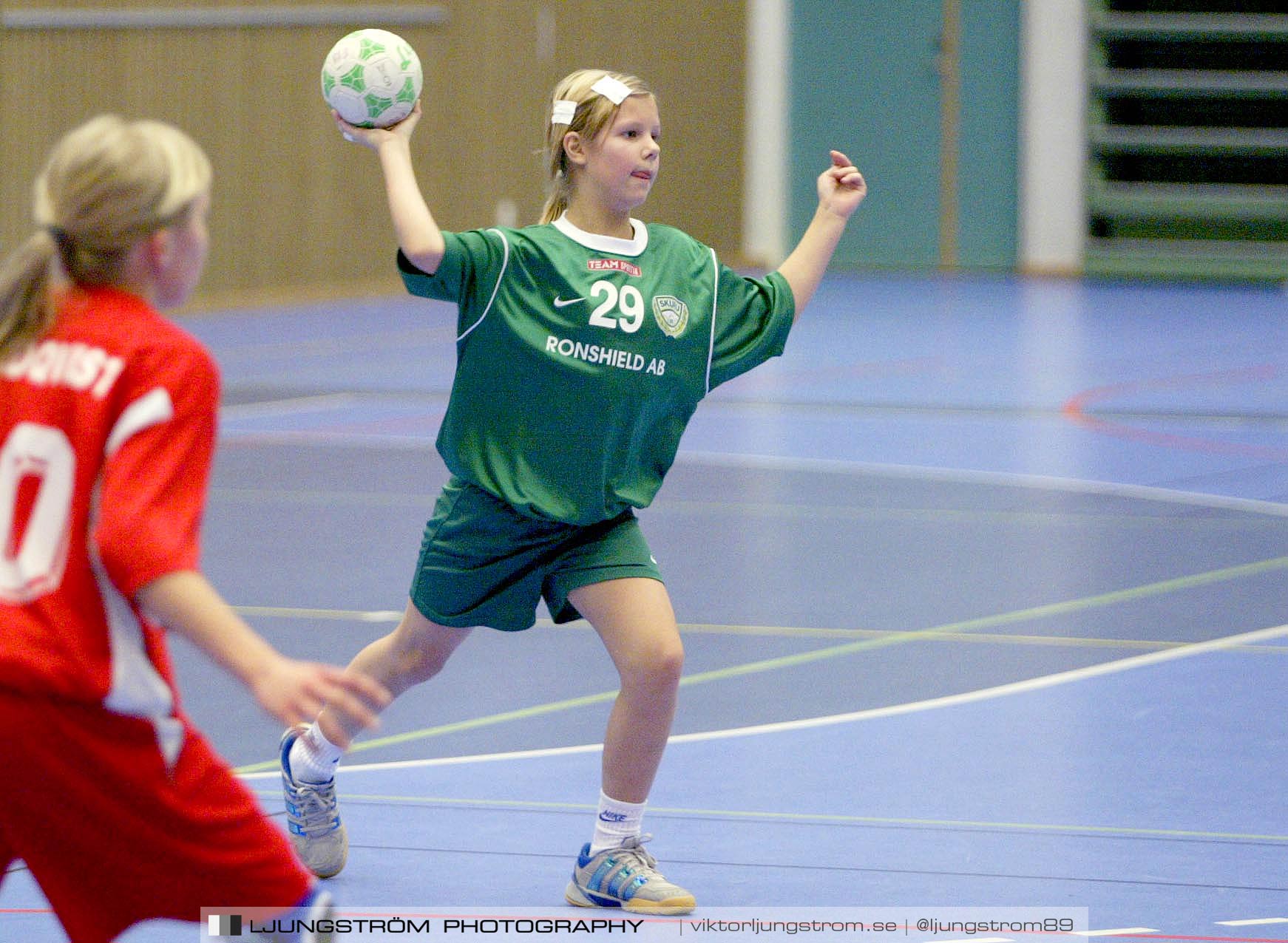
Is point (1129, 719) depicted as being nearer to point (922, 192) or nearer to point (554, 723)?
point (554, 723)

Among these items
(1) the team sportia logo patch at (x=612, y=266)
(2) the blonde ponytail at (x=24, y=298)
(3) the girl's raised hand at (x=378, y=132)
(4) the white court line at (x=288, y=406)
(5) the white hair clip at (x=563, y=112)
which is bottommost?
(4) the white court line at (x=288, y=406)

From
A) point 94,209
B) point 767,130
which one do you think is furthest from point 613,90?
point 767,130

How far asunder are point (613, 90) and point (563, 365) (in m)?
0.50

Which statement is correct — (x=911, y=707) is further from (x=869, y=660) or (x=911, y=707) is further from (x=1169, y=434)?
(x=1169, y=434)

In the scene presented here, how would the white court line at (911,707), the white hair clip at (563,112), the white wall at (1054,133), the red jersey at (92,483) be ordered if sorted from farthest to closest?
the white wall at (1054,133)
the white court line at (911,707)
the white hair clip at (563,112)
the red jersey at (92,483)

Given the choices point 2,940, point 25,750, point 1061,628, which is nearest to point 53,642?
Result: point 25,750

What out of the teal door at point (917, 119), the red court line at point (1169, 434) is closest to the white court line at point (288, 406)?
the red court line at point (1169, 434)

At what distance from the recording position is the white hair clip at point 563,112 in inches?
133

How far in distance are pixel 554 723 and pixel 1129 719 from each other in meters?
1.32

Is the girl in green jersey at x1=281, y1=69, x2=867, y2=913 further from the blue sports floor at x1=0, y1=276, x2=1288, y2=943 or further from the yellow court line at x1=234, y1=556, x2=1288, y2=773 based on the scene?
the yellow court line at x1=234, y1=556, x2=1288, y2=773

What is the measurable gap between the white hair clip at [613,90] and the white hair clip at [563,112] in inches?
1.9

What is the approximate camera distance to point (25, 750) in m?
1.99

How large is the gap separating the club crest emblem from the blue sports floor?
0.96 metres

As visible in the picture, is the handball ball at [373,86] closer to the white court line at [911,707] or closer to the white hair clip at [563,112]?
the white hair clip at [563,112]
